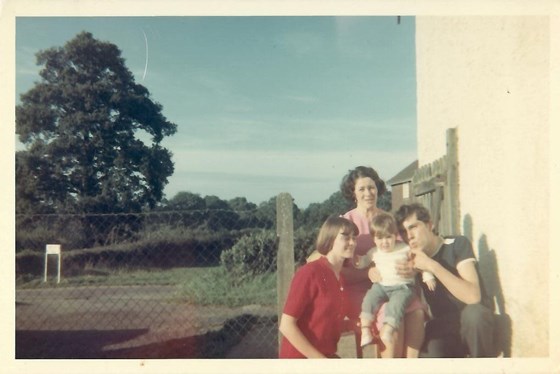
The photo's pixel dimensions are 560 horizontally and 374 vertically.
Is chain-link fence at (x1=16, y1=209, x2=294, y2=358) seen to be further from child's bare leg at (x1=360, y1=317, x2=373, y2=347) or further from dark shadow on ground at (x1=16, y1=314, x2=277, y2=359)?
child's bare leg at (x1=360, y1=317, x2=373, y2=347)

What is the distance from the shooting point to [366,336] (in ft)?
11.2

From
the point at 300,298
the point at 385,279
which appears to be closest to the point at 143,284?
the point at 300,298

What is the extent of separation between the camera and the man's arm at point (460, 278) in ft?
11.2

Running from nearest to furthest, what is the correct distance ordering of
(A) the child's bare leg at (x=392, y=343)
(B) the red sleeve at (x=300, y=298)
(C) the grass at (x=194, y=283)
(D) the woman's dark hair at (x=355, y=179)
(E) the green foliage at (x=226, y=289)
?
(B) the red sleeve at (x=300, y=298) → (A) the child's bare leg at (x=392, y=343) → (D) the woman's dark hair at (x=355, y=179) → (C) the grass at (x=194, y=283) → (E) the green foliage at (x=226, y=289)

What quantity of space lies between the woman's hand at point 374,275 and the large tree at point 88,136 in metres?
1.49

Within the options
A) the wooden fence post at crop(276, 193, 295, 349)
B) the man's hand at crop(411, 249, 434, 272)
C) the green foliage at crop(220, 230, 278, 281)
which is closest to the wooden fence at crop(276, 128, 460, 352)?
the wooden fence post at crop(276, 193, 295, 349)

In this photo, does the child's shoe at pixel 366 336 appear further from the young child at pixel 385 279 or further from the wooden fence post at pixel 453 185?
the wooden fence post at pixel 453 185

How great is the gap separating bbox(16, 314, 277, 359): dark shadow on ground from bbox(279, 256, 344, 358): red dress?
0.52m

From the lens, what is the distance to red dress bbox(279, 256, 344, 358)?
3.26 meters

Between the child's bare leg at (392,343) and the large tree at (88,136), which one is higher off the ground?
the large tree at (88,136)

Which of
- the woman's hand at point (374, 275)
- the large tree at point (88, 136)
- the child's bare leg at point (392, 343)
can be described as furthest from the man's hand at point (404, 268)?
the large tree at point (88, 136)

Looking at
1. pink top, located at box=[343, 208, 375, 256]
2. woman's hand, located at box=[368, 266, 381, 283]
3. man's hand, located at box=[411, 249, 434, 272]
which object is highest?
pink top, located at box=[343, 208, 375, 256]

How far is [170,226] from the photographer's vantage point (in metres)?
3.77
